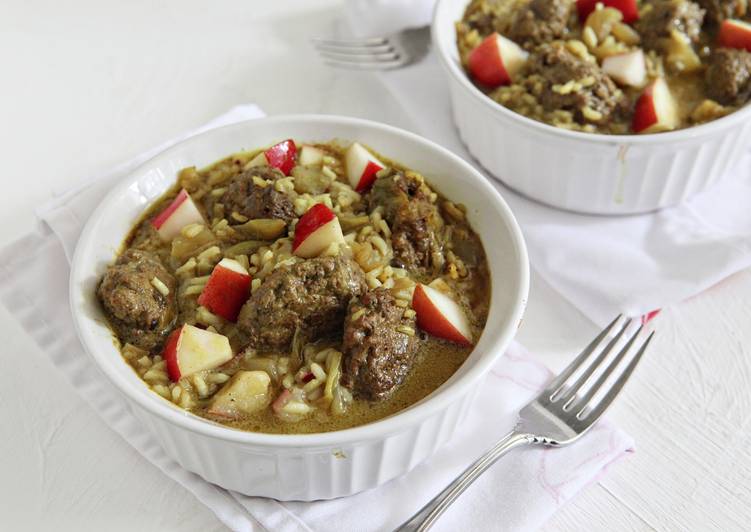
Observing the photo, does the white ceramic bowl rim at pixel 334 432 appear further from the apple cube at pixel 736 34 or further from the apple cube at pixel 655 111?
the apple cube at pixel 736 34

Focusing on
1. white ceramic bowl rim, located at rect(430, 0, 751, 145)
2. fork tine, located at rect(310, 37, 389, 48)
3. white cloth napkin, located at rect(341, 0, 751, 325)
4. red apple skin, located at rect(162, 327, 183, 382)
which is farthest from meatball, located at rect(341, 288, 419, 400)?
fork tine, located at rect(310, 37, 389, 48)

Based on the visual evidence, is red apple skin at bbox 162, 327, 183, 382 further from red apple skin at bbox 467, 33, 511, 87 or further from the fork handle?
red apple skin at bbox 467, 33, 511, 87

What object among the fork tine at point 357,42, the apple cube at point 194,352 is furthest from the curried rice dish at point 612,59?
the apple cube at point 194,352

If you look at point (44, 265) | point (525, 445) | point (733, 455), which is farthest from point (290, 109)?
point (733, 455)

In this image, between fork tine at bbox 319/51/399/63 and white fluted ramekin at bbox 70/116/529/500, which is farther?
fork tine at bbox 319/51/399/63

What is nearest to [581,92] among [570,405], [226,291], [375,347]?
[570,405]

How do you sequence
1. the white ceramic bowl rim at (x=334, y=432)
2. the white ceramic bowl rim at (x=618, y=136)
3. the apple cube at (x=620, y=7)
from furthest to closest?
the apple cube at (x=620, y=7) < the white ceramic bowl rim at (x=618, y=136) < the white ceramic bowl rim at (x=334, y=432)
